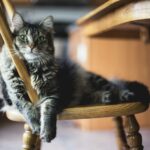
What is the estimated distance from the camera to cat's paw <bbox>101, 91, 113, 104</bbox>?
43.1 inches

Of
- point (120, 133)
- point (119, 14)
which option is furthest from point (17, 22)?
point (120, 133)

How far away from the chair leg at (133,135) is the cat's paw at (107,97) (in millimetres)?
89

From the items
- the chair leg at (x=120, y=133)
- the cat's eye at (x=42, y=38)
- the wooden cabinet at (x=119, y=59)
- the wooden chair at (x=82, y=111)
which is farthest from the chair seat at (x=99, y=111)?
the wooden cabinet at (x=119, y=59)

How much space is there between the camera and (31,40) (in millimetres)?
1051

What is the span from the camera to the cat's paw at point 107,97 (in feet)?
3.59

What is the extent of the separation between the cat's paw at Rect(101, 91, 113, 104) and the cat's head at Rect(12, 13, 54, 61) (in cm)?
22

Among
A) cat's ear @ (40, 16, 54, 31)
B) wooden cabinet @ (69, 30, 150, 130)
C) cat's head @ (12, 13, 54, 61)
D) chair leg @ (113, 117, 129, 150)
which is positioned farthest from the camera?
wooden cabinet @ (69, 30, 150, 130)

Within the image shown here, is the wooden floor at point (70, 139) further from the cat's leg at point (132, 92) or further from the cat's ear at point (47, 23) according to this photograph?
the cat's ear at point (47, 23)

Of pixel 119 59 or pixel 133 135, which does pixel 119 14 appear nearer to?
pixel 133 135

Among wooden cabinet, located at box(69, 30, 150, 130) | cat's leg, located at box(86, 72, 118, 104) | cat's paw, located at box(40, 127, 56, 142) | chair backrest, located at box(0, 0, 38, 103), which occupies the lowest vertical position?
wooden cabinet, located at box(69, 30, 150, 130)

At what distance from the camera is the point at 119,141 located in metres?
1.48

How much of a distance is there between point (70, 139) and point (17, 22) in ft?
4.33

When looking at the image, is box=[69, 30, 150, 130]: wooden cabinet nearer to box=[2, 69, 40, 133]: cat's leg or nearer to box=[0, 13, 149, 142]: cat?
box=[0, 13, 149, 142]: cat

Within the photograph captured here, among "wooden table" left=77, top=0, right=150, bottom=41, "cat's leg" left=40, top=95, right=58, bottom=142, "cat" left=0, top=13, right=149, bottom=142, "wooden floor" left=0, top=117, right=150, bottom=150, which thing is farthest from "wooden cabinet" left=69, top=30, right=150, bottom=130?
"cat's leg" left=40, top=95, right=58, bottom=142
